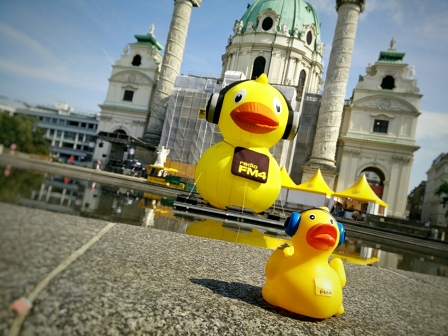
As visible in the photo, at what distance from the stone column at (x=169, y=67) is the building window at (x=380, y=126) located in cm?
1797

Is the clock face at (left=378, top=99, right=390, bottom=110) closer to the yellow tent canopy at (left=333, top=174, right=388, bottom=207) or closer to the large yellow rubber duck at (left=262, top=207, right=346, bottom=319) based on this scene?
the yellow tent canopy at (left=333, top=174, right=388, bottom=207)

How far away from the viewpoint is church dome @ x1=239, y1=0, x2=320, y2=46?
3012 cm

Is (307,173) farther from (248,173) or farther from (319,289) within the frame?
(319,289)

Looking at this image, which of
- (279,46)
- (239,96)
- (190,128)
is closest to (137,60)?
(190,128)

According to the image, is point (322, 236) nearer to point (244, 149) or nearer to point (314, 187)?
point (244, 149)

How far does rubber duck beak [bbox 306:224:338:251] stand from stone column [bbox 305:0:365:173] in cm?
2189

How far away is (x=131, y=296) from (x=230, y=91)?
4.52m

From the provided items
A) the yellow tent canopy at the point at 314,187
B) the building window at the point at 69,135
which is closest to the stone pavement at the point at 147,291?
A: the building window at the point at 69,135

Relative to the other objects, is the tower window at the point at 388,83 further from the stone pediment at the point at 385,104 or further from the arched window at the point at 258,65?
the arched window at the point at 258,65

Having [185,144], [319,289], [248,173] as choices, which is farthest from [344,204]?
[319,289]

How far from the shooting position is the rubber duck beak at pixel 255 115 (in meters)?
4.52

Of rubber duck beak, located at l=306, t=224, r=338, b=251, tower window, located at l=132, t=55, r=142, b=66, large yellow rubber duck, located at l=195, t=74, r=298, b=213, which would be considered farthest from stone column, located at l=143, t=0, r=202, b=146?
rubber duck beak, located at l=306, t=224, r=338, b=251

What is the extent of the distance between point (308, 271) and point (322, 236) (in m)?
0.28

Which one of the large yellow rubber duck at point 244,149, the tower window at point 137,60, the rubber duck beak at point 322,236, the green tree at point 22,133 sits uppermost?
the tower window at point 137,60
